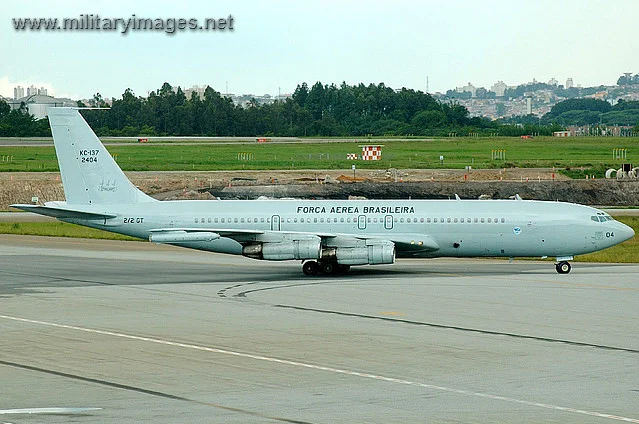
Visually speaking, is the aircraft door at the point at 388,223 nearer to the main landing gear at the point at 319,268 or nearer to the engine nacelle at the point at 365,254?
the engine nacelle at the point at 365,254

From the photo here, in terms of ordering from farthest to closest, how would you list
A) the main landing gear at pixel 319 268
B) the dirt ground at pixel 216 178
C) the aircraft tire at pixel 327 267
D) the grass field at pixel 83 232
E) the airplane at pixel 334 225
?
1. the dirt ground at pixel 216 178
2. the grass field at pixel 83 232
3. the main landing gear at pixel 319 268
4. the aircraft tire at pixel 327 267
5. the airplane at pixel 334 225

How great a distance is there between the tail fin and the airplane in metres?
0.05

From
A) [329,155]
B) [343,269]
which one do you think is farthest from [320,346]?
[329,155]

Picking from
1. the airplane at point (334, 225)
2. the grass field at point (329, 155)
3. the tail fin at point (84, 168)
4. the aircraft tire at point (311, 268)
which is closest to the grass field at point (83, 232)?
the airplane at point (334, 225)

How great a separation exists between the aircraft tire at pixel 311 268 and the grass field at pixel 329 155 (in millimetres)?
59006

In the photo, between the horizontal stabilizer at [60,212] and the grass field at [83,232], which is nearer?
the horizontal stabilizer at [60,212]

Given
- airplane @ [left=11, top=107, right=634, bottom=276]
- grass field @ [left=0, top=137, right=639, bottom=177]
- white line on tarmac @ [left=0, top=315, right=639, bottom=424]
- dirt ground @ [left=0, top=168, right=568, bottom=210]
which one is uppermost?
grass field @ [left=0, top=137, right=639, bottom=177]

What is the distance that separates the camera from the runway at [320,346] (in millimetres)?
19516

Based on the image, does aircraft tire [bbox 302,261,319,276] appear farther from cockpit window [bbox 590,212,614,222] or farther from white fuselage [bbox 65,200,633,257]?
cockpit window [bbox 590,212,614,222]

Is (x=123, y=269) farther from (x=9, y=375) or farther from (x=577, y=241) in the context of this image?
(x=9, y=375)

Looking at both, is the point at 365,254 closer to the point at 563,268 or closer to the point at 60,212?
the point at 563,268

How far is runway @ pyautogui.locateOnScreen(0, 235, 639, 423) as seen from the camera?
19516mm

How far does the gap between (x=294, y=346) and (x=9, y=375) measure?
24.4 ft

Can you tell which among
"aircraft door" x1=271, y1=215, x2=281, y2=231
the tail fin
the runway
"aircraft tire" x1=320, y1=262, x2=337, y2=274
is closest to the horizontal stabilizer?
the tail fin
